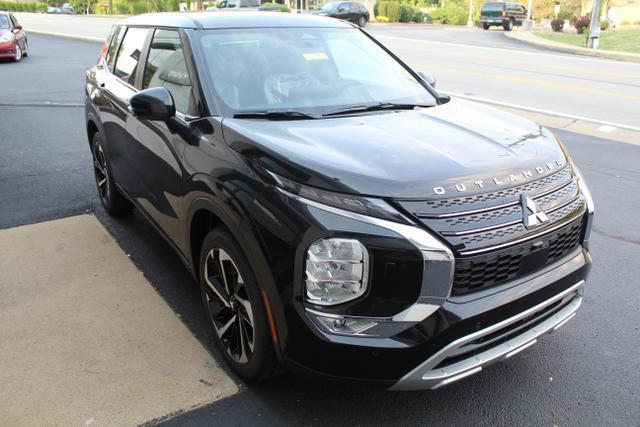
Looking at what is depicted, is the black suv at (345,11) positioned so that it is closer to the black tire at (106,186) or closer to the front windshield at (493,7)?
the front windshield at (493,7)

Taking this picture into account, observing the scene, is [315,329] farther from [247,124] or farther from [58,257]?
[58,257]

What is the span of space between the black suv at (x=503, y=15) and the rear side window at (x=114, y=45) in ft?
132

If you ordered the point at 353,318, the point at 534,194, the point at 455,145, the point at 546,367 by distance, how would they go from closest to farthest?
the point at 353,318
the point at 534,194
the point at 455,145
the point at 546,367

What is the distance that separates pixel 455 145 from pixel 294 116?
2.96 ft

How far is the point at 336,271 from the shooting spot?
89.8 inches

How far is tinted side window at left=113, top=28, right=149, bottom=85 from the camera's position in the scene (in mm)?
4199

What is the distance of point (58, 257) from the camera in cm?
441

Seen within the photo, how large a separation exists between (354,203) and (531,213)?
0.83m

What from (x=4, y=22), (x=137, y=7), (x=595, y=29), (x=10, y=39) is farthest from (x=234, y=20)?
(x=137, y=7)

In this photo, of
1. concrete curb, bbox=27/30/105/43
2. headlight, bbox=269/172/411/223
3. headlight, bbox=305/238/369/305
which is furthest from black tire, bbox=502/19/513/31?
headlight, bbox=305/238/369/305

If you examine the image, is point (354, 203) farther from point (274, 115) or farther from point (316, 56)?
point (316, 56)

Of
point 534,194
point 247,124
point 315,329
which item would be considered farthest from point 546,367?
point 247,124

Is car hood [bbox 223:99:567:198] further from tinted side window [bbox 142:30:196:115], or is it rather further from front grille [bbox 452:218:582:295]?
tinted side window [bbox 142:30:196:115]

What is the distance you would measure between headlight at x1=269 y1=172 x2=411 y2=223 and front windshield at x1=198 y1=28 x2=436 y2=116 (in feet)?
3.14
